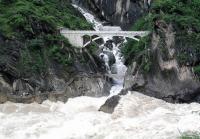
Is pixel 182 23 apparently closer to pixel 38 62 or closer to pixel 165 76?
pixel 165 76

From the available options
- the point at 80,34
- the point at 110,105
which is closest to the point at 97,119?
the point at 110,105

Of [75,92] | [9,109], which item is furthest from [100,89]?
[9,109]

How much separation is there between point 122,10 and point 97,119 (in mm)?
28431

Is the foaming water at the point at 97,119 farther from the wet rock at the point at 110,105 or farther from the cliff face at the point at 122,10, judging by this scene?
the cliff face at the point at 122,10

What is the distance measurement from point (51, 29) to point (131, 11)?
672 inches

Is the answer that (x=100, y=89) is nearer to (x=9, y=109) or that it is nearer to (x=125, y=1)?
(x=9, y=109)

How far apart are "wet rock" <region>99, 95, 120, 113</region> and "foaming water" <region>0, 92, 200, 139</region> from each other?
0.51m

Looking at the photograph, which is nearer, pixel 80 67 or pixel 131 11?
pixel 80 67

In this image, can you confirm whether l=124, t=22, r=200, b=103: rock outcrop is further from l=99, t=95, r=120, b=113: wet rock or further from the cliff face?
the cliff face

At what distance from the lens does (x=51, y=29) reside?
177 feet

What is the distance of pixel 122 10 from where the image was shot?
68500 mm

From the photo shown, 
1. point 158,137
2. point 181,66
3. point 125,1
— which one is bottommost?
point 158,137

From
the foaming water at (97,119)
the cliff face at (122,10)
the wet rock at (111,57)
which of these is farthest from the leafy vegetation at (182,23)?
the cliff face at (122,10)

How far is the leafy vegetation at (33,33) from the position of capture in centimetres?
5016
